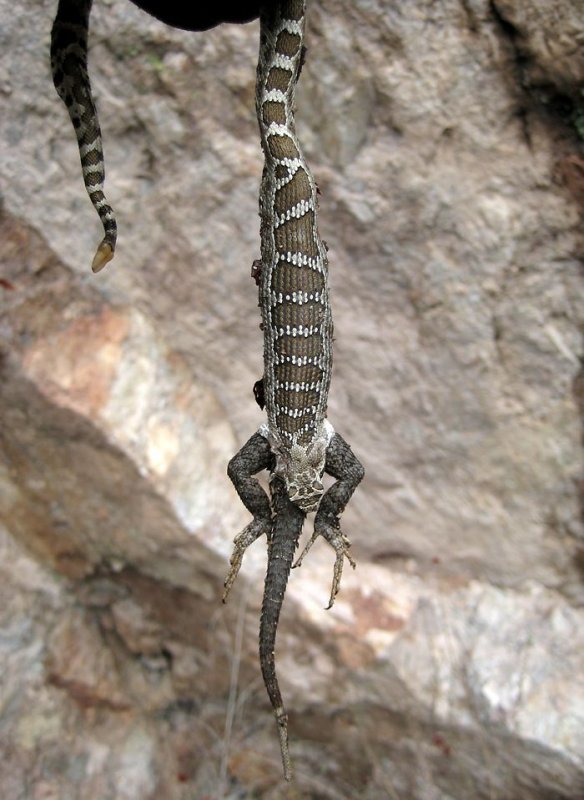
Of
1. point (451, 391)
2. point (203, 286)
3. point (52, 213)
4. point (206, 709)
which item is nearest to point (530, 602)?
point (451, 391)

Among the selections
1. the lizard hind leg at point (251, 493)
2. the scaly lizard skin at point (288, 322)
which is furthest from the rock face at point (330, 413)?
the lizard hind leg at point (251, 493)

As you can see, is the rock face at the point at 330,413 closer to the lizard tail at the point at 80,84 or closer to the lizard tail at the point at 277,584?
the lizard tail at the point at 80,84

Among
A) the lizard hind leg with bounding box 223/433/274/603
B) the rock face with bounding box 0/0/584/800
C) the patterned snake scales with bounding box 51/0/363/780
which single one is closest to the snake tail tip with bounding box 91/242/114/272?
the patterned snake scales with bounding box 51/0/363/780

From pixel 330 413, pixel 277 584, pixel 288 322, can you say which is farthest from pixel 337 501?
pixel 330 413

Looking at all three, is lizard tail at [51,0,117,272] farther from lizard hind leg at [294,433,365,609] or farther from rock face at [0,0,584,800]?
rock face at [0,0,584,800]

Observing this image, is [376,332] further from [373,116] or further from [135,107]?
[135,107]

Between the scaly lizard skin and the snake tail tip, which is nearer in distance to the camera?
the snake tail tip
